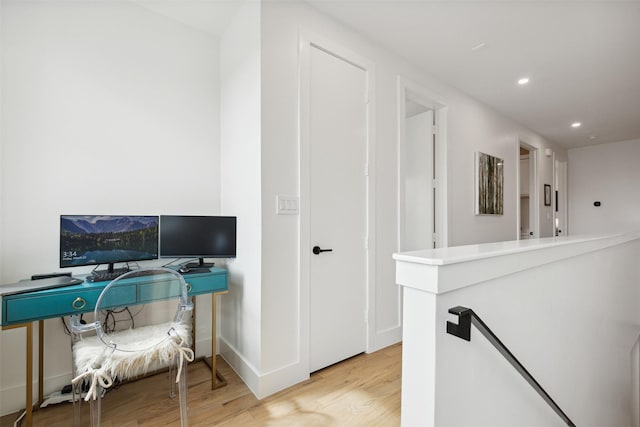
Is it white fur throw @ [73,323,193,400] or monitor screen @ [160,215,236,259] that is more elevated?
monitor screen @ [160,215,236,259]

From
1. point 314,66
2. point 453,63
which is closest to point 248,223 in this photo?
point 314,66

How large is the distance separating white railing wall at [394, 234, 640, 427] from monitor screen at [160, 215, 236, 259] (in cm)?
153

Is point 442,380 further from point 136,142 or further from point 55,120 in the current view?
point 55,120

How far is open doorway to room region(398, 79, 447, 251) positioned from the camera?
349 centimetres

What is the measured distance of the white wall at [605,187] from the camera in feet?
20.1

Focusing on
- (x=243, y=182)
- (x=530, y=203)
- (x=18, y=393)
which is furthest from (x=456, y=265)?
(x=530, y=203)

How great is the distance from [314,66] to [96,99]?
162 centimetres

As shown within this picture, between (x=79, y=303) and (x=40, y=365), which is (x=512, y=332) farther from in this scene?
(x=40, y=365)

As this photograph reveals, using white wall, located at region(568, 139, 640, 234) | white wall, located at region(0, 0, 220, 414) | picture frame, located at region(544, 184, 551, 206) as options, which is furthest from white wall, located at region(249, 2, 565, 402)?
white wall, located at region(568, 139, 640, 234)

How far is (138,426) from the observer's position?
1732mm

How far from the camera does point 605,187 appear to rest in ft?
21.1

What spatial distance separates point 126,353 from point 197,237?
0.88 m

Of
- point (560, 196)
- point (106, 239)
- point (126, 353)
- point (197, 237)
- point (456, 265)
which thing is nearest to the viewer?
point (456, 265)

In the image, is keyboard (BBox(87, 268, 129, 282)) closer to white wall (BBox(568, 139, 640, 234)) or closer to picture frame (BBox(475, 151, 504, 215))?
picture frame (BBox(475, 151, 504, 215))
